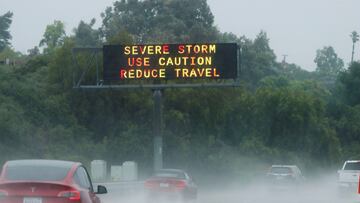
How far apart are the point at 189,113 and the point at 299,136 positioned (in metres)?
13.3

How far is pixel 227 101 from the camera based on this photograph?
66.1 meters

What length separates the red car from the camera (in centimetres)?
1485

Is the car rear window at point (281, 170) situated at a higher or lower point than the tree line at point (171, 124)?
lower

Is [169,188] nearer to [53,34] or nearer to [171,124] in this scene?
[171,124]

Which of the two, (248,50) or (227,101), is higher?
(248,50)

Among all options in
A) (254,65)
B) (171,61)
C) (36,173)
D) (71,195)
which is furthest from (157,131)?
(254,65)

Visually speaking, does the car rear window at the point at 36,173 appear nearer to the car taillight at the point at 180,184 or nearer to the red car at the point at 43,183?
the red car at the point at 43,183

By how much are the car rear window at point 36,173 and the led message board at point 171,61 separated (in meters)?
25.2

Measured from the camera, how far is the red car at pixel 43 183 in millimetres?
14852

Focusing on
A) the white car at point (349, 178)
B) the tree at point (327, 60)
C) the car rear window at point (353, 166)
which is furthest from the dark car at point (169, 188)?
the tree at point (327, 60)

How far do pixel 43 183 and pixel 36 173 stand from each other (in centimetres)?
47

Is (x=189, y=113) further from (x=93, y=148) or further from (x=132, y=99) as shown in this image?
(x=93, y=148)

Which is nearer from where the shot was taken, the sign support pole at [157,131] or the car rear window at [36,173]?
the car rear window at [36,173]

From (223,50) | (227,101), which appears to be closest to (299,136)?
(227,101)
